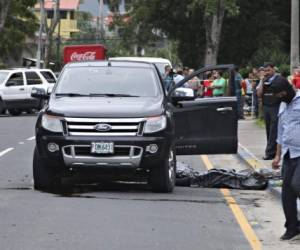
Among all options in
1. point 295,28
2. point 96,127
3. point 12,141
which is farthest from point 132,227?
point 295,28

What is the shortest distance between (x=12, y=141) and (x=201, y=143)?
8.28m

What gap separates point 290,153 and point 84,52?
37.6 metres

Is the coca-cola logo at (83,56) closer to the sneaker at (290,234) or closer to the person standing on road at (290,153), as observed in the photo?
the person standing on road at (290,153)

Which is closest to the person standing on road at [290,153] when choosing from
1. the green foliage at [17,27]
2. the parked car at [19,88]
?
the parked car at [19,88]

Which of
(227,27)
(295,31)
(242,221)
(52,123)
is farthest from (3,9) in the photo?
(242,221)

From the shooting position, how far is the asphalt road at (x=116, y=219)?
8.41 metres

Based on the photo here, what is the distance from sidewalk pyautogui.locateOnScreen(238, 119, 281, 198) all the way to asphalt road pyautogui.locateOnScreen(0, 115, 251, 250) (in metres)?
1.75

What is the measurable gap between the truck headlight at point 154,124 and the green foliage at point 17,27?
3936cm

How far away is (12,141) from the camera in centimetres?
2078

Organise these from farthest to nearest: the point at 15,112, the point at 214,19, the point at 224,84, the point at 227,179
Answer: the point at 214,19 < the point at 15,112 < the point at 224,84 < the point at 227,179

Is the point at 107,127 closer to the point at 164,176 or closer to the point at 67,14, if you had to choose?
the point at 164,176

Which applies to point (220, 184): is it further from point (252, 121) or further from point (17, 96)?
point (17, 96)

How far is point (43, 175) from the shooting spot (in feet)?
38.4

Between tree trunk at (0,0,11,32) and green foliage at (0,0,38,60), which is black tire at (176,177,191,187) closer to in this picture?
tree trunk at (0,0,11,32)
